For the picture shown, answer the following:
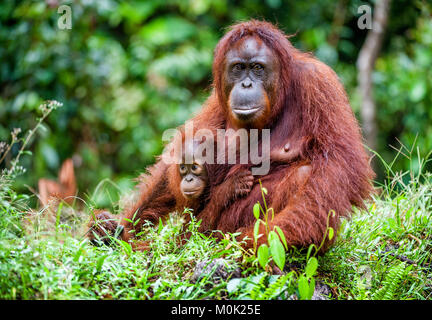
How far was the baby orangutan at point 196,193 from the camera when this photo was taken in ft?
11.9

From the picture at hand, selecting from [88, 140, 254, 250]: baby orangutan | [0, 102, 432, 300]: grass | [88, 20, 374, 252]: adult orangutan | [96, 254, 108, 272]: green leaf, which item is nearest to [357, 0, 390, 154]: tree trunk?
[0, 102, 432, 300]: grass

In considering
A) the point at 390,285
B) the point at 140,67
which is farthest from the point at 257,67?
the point at 140,67

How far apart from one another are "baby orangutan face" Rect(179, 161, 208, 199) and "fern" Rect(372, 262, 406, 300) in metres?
1.39

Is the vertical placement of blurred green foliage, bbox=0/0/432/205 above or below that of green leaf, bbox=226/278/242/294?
above

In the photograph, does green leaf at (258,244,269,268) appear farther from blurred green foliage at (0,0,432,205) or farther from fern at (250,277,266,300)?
blurred green foliage at (0,0,432,205)

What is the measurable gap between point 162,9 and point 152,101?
1726 mm

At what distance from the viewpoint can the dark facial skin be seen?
3562mm

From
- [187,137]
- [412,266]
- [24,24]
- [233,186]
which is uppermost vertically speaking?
[24,24]

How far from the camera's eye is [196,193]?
3.84 meters

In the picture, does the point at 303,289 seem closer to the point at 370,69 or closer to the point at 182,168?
the point at 182,168

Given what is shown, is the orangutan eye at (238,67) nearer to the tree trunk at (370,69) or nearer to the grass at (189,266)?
the grass at (189,266)

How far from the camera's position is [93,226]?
11.7 feet
